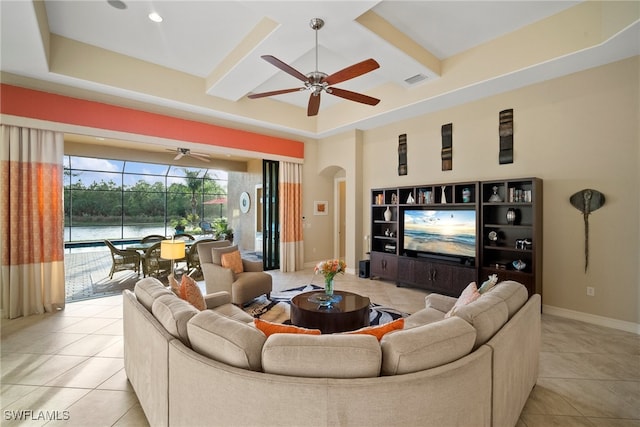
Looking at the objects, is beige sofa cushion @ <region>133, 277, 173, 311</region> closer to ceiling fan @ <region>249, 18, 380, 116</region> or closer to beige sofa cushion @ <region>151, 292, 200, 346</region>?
beige sofa cushion @ <region>151, 292, 200, 346</region>

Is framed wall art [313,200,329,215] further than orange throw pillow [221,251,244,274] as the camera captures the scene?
Yes

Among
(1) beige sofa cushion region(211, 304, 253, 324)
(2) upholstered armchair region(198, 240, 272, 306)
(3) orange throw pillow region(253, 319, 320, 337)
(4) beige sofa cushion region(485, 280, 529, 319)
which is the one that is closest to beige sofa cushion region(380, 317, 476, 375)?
(3) orange throw pillow region(253, 319, 320, 337)

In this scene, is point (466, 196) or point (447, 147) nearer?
point (466, 196)

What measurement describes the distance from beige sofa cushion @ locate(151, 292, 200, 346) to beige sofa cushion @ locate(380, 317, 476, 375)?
1099 mm

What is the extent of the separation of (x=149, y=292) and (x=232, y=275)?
1996 millimetres

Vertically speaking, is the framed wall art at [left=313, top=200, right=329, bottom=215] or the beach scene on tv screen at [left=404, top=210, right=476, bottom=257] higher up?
the framed wall art at [left=313, top=200, right=329, bottom=215]

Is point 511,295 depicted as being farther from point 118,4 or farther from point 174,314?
point 118,4

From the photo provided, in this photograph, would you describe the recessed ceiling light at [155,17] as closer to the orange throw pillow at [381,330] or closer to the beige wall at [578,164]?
the orange throw pillow at [381,330]

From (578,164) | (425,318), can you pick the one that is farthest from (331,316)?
(578,164)

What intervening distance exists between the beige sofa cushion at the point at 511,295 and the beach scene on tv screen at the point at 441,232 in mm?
2479

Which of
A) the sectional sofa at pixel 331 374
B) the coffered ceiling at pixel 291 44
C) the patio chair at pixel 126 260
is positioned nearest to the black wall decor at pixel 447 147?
the coffered ceiling at pixel 291 44

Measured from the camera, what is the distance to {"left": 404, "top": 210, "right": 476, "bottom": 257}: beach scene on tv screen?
4605mm

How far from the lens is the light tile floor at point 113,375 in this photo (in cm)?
203

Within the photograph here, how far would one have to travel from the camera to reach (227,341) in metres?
1.34
